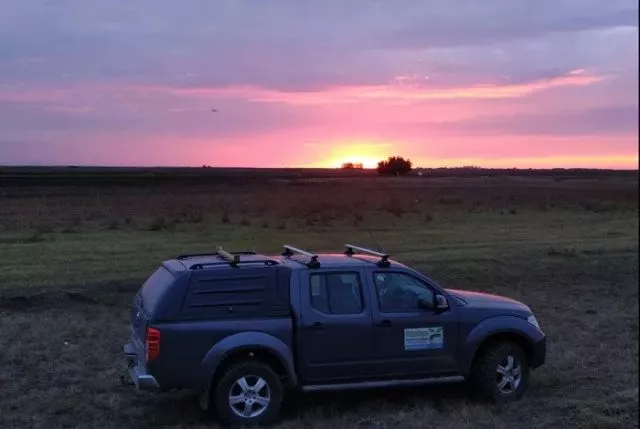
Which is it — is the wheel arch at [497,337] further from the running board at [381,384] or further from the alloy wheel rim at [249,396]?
the alloy wheel rim at [249,396]

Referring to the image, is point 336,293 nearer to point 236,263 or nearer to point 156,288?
point 236,263

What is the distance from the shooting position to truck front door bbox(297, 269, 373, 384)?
7207mm

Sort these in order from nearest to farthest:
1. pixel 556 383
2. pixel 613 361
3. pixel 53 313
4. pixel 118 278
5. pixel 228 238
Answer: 1. pixel 556 383
2. pixel 613 361
3. pixel 53 313
4. pixel 118 278
5. pixel 228 238

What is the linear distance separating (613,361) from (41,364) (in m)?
6.82

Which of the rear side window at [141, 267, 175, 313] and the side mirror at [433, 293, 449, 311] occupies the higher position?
the rear side window at [141, 267, 175, 313]

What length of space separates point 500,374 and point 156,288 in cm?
344

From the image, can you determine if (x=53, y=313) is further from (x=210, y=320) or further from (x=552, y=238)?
(x=552, y=238)

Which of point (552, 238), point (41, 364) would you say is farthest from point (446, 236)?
point (41, 364)

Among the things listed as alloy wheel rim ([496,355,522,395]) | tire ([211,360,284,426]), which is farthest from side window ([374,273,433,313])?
tire ([211,360,284,426])

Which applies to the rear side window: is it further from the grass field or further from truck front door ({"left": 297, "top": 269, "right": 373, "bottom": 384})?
truck front door ({"left": 297, "top": 269, "right": 373, "bottom": 384})

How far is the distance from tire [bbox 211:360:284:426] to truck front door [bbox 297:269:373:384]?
36 cm

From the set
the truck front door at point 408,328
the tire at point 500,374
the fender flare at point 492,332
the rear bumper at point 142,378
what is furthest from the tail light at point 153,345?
the tire at point 500,374

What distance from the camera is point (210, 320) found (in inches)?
273

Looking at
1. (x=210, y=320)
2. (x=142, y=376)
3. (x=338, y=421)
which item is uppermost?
(x=210, y=320)
